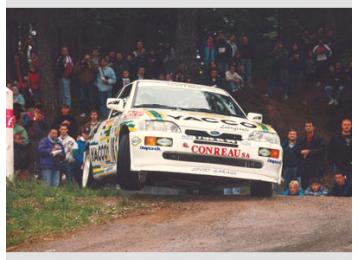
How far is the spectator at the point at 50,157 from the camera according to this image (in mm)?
18953

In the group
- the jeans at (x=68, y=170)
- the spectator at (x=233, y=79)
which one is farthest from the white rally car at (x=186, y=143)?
the spectator at (x=233, y=79)

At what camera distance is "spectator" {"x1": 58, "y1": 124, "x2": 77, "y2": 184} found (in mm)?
19328

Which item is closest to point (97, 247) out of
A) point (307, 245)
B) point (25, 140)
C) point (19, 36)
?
point (307, 245)

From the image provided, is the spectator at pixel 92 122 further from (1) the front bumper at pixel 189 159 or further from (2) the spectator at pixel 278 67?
(2) the spectator at pixel 278 67

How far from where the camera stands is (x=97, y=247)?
528 inches

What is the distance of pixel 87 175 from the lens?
60.5 feet

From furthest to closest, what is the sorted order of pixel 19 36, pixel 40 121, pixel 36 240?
pixel 19 36 < pixel 40 121 < pixel 36 240

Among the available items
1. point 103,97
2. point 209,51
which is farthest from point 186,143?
point 209,51

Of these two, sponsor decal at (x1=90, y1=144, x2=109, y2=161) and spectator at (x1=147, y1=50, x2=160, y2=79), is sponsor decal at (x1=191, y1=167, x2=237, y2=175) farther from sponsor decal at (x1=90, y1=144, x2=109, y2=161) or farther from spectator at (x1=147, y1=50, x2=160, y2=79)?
spectator at (x1=147, y1=50, x2=160, y2=79)

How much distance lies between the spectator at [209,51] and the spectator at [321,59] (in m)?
2.20

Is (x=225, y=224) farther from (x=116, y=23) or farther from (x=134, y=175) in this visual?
(x=116, y=23)

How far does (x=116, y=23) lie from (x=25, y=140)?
33.8ft

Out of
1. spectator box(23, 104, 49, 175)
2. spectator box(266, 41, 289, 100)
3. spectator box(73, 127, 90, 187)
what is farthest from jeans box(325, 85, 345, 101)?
spectator box(73, 127, 90, 187)

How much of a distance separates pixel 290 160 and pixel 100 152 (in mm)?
3151
